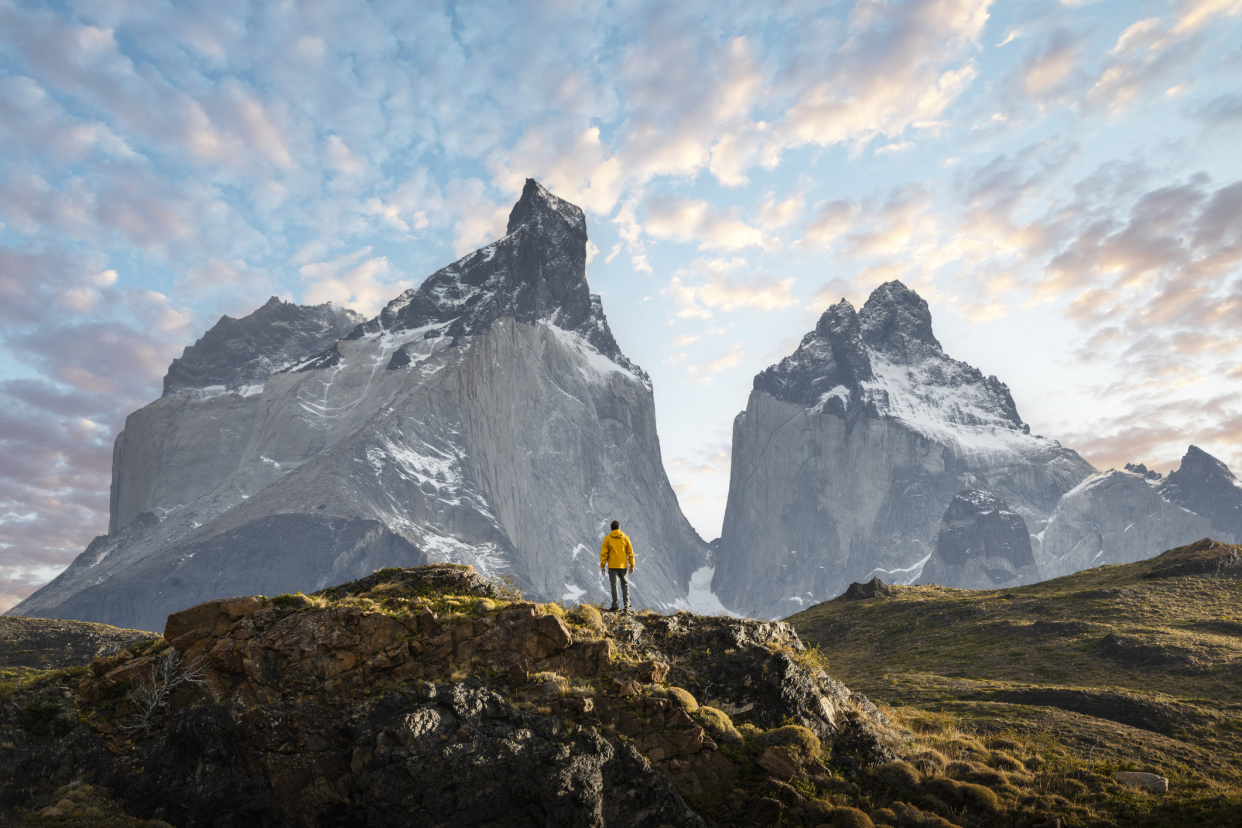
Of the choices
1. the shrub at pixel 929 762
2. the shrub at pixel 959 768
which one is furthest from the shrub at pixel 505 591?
the shrub at pixel 959 768

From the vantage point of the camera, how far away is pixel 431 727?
589 inches

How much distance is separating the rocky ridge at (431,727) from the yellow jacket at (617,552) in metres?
3.09

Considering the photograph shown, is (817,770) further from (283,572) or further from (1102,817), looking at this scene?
(283,572)

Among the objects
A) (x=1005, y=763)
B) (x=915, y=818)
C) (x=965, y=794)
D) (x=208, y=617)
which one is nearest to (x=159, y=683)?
(x=208, y=617)

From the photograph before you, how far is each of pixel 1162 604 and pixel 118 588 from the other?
744ft

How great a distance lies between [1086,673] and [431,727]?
2477 cm

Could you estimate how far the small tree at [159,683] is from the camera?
51.3 ft

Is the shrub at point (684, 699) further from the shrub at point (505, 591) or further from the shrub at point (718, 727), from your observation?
the shrub at point (505, 591)

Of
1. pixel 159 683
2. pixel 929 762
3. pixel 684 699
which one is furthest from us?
pixel 929 762

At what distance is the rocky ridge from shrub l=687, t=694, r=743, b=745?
1.7 inches

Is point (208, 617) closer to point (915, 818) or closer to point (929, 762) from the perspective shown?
point (915, 818)

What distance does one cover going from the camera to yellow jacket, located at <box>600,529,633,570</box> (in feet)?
73.3

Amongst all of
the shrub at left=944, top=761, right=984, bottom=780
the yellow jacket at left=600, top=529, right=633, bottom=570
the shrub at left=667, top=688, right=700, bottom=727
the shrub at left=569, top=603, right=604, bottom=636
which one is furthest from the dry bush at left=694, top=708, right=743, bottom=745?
the yellow jacket at left=600, top=529, right=633, bottom=570

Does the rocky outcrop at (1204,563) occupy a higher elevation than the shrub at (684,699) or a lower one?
higher
